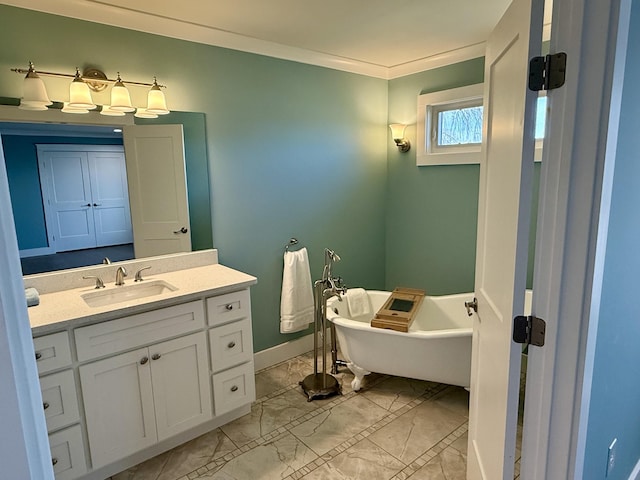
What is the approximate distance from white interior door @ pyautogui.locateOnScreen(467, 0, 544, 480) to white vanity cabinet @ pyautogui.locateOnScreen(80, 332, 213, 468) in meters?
1.47

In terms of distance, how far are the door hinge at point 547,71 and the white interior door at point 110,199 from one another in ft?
7.24

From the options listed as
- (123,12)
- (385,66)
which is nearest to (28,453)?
(123,12)

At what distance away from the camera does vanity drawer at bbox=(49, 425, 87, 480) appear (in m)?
1.76

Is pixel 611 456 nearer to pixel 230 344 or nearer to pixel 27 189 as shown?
pixel 230 344

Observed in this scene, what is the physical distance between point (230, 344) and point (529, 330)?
65.6 inches

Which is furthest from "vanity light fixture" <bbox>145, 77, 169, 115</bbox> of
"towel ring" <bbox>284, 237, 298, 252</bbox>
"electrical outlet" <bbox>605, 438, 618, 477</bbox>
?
"electrical outlet" <bbox>605, 438, 618, 477</bbox>

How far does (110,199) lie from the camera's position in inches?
94.3

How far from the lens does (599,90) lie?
3.26 feet

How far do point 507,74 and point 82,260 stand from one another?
236 cm

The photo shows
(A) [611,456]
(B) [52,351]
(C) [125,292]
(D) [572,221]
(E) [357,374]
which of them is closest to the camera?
(D) [572,221]

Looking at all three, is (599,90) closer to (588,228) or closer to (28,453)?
(588,228)

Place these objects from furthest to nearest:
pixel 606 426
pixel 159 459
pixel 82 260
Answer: pixel 82 260
pixel 159 459
pixel 606 426

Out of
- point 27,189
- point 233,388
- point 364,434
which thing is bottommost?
point 364,434

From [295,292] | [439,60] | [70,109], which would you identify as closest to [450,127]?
[439,60]
